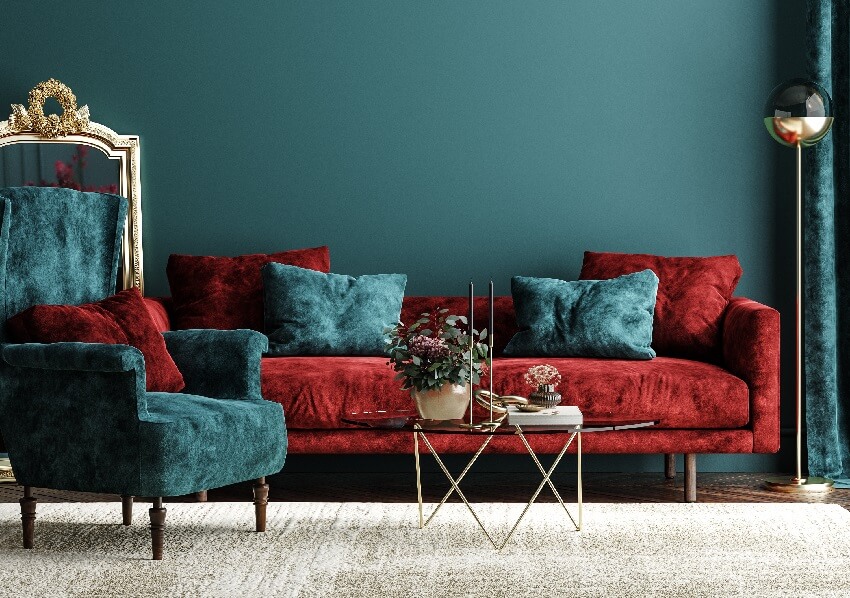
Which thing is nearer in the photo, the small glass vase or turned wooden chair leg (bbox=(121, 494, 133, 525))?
the small glass vase

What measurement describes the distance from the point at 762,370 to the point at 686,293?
0.67m

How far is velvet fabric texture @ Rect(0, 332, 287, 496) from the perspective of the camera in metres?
3.35

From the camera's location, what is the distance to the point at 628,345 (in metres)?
4.76

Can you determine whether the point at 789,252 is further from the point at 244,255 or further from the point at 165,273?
the point at 165,273

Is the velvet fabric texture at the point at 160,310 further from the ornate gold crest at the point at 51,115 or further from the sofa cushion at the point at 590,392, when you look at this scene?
the ornate gold crest at the point at 51,115

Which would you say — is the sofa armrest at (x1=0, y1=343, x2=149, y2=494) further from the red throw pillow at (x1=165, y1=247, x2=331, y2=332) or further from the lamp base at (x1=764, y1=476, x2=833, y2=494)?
the lamp base at (x1=764, y1=476, x2=833, y2=494)

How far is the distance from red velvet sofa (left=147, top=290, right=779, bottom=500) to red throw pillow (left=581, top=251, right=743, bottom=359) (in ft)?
1.32

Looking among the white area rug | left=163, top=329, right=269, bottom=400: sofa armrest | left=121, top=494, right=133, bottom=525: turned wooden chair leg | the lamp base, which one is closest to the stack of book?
the white area rug

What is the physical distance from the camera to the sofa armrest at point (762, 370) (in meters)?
4.38

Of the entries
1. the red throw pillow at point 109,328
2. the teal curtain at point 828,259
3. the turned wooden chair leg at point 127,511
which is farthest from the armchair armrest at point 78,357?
the teal curtain at point 828,259

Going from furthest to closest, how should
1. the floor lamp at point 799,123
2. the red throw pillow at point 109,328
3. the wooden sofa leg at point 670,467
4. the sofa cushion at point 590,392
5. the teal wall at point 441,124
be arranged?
the teal wall at point 441,124 < the wooden sofa leg at point 670,467 < the floor lamp at point 799,123 < the sofa cushion at point 590,392 < the red throw pillow at point 109,328

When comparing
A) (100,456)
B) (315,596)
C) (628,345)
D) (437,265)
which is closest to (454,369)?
(315,596)

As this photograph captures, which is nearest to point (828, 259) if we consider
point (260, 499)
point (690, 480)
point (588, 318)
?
point (588, 318)

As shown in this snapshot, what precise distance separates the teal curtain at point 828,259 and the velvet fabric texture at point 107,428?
2.72 m
